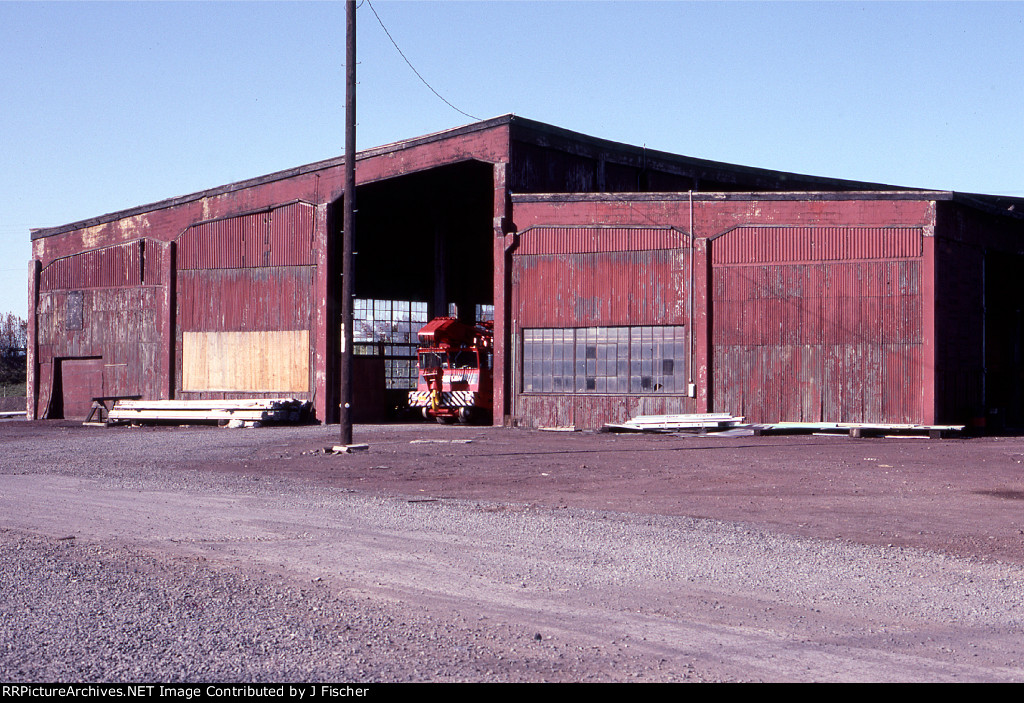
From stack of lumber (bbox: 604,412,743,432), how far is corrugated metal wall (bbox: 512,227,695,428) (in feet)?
3.24

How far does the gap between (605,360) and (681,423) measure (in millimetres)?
3542

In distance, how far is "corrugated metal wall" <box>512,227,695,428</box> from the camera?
98.4 feet

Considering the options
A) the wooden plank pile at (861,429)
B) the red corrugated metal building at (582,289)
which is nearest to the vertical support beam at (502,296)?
the red corrugated metal building at (582,289)

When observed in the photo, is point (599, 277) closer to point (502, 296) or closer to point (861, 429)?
point (502, 296)

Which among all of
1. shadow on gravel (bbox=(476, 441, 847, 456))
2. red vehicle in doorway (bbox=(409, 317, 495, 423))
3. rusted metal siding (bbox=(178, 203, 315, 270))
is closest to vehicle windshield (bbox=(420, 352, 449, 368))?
red vehicle in doorway (bbox=(409, 317, 495, 423))

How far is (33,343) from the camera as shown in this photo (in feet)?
144

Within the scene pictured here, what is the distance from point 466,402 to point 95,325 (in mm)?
16858

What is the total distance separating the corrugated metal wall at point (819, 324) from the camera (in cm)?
2708

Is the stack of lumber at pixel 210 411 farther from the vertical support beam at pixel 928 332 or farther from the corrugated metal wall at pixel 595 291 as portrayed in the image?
the vertical support beam at pixel 928 332

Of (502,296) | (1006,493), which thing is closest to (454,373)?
(502,296)

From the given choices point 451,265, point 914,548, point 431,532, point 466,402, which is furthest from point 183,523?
point 451,265

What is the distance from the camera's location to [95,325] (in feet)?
137

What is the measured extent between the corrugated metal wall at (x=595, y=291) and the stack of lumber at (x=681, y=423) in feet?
3.24

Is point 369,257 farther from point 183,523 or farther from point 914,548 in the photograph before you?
point 914,548
